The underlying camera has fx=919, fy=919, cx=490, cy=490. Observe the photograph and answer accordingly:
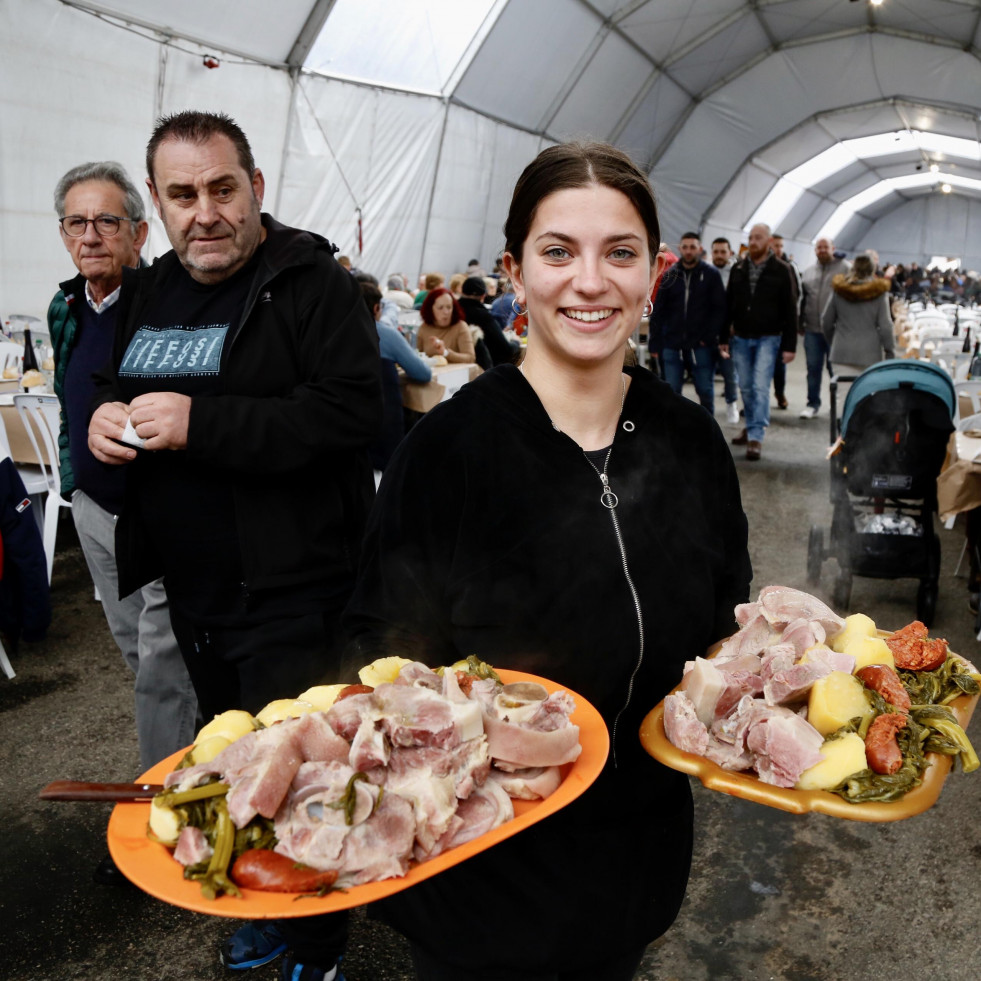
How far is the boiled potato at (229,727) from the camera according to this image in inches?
54.1

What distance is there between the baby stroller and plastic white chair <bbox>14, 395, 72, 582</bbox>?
4.72 metres

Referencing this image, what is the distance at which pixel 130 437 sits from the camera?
2.28m

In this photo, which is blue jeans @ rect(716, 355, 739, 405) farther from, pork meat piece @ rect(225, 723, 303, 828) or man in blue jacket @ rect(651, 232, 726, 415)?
pork meat piece @ rect(225, 723, 303, 828)

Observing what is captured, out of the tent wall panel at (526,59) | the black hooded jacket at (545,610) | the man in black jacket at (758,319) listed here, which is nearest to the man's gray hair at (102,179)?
the black hooded jacket at (545,610)

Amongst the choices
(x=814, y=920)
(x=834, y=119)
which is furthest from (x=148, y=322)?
(x=834, y=119)

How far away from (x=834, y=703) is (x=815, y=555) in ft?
14.8

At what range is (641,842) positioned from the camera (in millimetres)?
1676

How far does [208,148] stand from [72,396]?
3.55 feet

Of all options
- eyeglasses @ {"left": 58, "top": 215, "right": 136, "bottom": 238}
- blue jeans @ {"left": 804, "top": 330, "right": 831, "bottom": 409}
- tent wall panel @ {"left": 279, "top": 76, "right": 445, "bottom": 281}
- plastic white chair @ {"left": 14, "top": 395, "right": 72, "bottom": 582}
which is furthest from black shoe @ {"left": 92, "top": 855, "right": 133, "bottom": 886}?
tent wall panel @ {"left": 279, "top": 76, "right": 445, "bottom": 281}

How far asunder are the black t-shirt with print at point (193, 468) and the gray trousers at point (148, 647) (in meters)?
0.39

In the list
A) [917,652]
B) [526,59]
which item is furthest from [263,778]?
[526,59]

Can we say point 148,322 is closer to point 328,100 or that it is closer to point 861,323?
point 861,323

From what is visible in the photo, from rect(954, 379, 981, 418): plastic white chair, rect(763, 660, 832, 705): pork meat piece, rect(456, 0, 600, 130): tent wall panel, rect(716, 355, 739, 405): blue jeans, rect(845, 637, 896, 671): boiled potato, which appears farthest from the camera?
rect(456, 0, 600, 130): tent wall panel

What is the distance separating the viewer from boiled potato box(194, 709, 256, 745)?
137 cm
